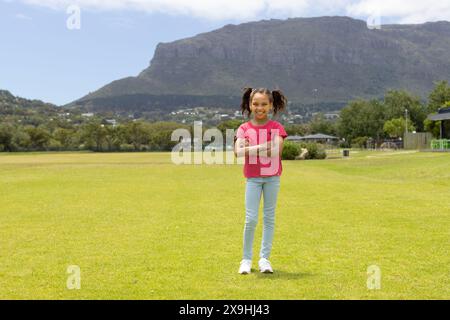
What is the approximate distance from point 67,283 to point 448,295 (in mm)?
4226

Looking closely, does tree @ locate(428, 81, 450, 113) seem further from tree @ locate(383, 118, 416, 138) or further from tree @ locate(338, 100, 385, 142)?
tree @ locate(338, 100, 385, 142)

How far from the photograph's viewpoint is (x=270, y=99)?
7.09 metres

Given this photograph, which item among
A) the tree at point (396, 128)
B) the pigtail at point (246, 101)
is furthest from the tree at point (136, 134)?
the pigtail at point (246, 101)

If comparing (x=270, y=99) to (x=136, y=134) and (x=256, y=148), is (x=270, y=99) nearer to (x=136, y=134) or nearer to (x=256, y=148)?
(x=256, y=148)

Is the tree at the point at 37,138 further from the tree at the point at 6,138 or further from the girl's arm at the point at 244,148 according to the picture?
the girl's arm at the point at 244,148

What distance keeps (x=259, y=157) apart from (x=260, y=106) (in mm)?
646

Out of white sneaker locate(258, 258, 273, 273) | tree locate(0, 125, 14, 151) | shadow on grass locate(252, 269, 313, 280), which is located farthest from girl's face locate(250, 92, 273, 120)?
tree locate(0, 125, 14, 151)

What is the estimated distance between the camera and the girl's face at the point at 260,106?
697 centimetres

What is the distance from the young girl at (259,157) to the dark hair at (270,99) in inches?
0.6

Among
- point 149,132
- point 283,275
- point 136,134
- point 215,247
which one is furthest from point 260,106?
point 136,134

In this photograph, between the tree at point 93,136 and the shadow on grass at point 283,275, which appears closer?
the shadow on grass at point 283,275

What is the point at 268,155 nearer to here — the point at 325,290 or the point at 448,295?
the point at 325,290

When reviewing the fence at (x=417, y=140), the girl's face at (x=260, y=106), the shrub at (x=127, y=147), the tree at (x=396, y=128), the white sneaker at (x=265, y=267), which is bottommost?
the white sneaker at (x=265, y=267)

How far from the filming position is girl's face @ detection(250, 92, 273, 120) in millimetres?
6973
